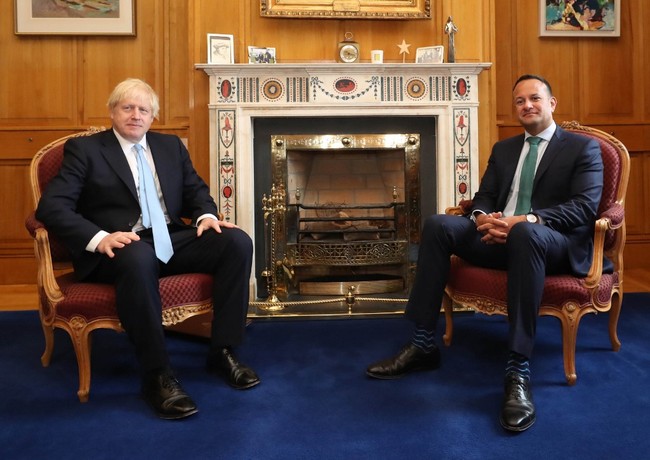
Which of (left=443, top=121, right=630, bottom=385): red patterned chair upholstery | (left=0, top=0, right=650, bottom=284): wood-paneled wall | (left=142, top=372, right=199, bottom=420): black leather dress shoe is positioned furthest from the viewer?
(left=0, top=0, right=650, bottom=284): wood-paneled wall

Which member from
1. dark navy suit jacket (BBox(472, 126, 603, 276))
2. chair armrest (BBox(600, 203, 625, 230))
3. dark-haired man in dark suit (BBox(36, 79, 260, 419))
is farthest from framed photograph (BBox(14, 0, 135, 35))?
chair armrest (BBox(600, 203, 625, 230))

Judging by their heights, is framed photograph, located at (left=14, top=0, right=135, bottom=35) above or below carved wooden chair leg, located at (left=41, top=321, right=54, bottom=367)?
above

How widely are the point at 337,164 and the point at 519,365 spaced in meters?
2.13

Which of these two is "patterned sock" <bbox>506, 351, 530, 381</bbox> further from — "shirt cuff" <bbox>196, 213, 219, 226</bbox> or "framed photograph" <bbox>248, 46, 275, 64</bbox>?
"framed photograph" <bbox>248, 46, 275, 64</bbox>

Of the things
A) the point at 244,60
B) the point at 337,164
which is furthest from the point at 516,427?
the point at 244,60

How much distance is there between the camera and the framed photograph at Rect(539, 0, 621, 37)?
398 cm

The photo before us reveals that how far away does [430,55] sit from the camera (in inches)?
133

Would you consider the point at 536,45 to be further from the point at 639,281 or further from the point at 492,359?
the point at 492,359

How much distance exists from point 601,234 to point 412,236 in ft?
5.16

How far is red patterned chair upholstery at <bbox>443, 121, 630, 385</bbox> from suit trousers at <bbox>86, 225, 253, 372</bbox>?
91 centimetres

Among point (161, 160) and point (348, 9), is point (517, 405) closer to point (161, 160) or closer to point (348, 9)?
point (161, 160)

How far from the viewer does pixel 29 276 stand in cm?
393

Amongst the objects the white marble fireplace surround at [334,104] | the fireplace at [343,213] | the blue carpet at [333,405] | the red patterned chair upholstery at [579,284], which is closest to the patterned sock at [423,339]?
the blue carpet at [333,405]

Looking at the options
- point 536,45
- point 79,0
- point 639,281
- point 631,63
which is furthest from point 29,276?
point 631,63
